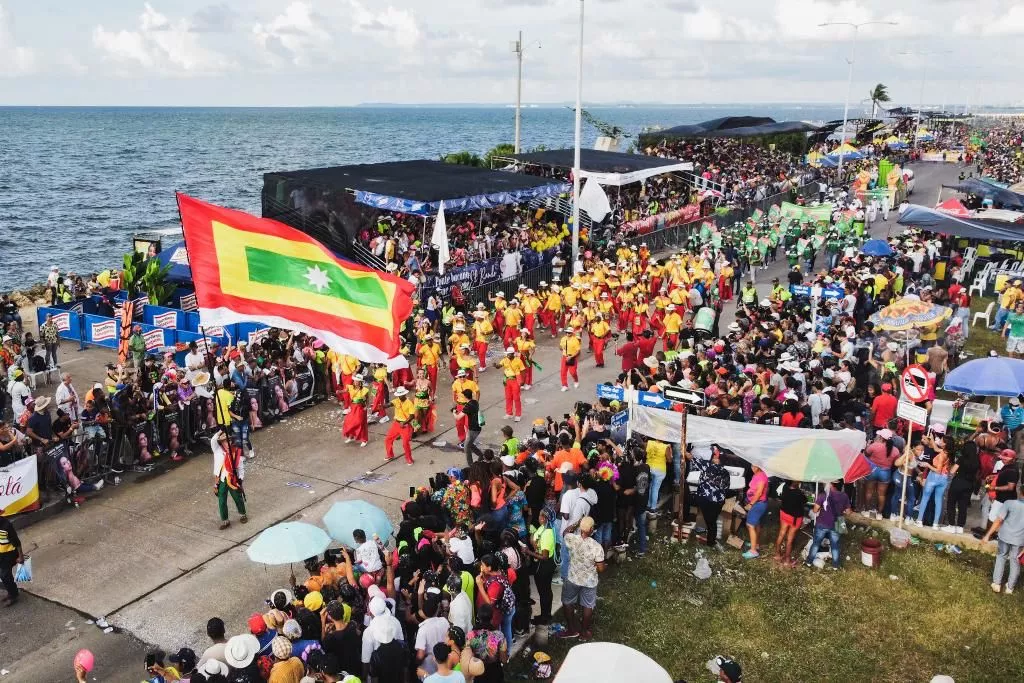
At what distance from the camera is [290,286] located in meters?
10.5

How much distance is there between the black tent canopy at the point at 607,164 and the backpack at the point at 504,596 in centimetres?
2232

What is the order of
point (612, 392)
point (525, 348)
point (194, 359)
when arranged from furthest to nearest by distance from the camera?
1. point (525, 348)
2. point (194, 359)
3. point (612, 392)

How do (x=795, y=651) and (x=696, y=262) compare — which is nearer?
(x=795, y=651)

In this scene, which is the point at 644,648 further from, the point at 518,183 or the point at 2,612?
the point at 518,183

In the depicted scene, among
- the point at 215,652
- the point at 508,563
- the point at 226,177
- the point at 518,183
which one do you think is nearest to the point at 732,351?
the point at 508,563

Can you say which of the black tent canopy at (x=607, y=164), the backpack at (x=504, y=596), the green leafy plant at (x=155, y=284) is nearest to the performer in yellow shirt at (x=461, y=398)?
the backpack at (x=504, y=596)

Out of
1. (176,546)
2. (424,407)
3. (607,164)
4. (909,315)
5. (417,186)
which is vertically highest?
(607,164)

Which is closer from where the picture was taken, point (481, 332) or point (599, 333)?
point (481, 332)

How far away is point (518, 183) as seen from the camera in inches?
1080

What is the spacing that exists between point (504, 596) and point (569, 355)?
9.05m

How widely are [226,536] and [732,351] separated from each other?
9.33 m

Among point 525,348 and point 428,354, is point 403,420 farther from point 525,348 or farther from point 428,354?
point 525,348

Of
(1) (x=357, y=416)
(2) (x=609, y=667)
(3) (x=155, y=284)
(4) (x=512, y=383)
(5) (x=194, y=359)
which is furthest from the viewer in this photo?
(3) (x=155, y=284)

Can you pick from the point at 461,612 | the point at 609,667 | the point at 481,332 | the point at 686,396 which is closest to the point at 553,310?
the point at 481,332
